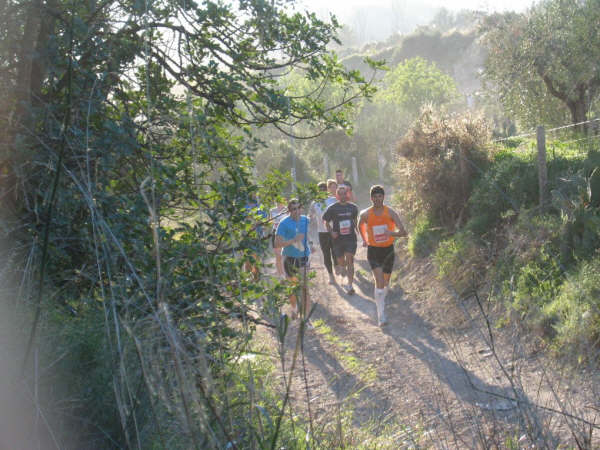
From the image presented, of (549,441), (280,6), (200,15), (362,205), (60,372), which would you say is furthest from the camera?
(362,205)

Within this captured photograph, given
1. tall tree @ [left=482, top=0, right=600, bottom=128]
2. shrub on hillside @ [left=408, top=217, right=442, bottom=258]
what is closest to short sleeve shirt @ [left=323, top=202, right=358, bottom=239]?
shrub on hillside @ [left=408, top=217, right=442, bottom=258]

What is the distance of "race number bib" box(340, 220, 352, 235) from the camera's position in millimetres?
10102

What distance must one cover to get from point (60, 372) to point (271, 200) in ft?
7.62

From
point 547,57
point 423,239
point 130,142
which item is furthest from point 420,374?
point 547,57

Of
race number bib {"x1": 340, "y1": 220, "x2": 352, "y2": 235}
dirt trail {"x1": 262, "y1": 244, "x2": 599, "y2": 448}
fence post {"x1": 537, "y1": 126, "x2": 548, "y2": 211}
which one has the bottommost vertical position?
dirt trail {"x1": 262, "y1": 244, "x2": 599, "y2": 448}

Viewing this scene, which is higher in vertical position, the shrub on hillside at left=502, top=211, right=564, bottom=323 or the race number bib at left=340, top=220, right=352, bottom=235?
the race number bib at left=340, top=220, right=352, bottom=235

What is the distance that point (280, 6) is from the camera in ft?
14.0

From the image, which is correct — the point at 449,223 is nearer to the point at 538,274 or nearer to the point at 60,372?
the point at 538,274

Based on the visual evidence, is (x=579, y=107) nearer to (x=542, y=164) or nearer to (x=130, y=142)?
(x=542, y=164)

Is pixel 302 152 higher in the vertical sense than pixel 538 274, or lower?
higher

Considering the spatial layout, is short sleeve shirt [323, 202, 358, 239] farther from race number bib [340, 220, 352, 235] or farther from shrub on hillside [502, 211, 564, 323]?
shrub on hillside [502, 211, 564, 323]

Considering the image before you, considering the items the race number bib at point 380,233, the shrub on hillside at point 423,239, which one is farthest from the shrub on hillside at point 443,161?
the race number bib at point 380,233

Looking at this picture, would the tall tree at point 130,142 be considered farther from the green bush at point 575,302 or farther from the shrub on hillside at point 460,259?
the shrub on hillside at point 460,259

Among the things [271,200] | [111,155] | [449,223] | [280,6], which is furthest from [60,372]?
[449,223]
